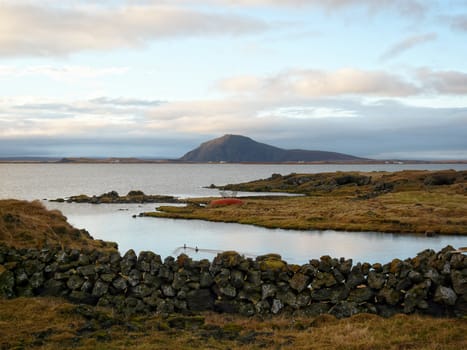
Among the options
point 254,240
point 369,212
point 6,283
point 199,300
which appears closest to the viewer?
point 199,300

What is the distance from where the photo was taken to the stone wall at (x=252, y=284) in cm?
2134

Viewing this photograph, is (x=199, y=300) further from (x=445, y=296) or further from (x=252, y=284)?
(x=445, y=296)

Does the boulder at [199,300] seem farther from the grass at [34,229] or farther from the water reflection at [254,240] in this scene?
the water reflection at [254,240]

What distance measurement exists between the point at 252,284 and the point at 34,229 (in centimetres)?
2210

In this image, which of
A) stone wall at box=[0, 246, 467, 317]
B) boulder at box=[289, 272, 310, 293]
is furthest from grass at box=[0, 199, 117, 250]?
boulder at box=[289, 272, 310, 293]

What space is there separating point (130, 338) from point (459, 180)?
488ft

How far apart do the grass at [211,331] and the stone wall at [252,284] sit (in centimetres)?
119

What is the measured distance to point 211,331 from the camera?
1812 centimetres

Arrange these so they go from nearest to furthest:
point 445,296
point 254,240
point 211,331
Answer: point 211,331
point 445,296
point 254,240

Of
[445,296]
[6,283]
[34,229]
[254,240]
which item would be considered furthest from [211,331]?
[254,240]

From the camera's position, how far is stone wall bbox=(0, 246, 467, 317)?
2134 cm

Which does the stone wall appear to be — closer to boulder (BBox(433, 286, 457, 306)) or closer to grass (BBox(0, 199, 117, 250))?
boulder (BBox(433, 286, 457, 306))

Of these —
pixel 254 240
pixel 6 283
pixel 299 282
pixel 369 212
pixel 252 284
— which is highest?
pixel 299 282

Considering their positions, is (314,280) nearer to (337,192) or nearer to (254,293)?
(254,293)
